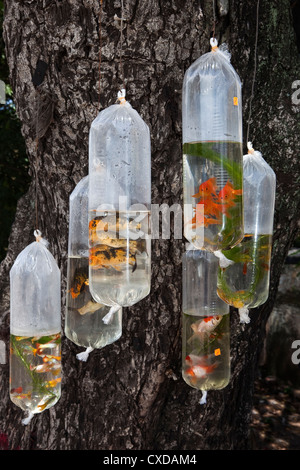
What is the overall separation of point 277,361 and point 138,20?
4.60 meters

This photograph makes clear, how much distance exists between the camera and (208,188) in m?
1.65

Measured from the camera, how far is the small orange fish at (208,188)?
164 centimetres

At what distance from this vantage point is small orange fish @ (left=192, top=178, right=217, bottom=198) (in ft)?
5.37

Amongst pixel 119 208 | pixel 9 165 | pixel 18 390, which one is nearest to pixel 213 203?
pixel 119 208

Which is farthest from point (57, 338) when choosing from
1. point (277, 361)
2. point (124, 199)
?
point (277, 361)

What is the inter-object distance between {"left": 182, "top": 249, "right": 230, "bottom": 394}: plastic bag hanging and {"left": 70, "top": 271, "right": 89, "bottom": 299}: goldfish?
425 mm

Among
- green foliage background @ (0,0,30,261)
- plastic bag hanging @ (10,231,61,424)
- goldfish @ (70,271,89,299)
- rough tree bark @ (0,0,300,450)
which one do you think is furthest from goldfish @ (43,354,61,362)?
green foliage background @ (0,0,30,261)

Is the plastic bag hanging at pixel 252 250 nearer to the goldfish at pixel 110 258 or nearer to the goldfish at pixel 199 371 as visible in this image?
the goldfish at pixel 199 371

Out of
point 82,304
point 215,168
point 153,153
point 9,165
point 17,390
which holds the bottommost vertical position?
point 17,390

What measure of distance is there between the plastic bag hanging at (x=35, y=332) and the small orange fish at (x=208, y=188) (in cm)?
65

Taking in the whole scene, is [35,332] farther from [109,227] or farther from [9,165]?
[9,165]

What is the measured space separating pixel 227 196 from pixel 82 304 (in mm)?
735

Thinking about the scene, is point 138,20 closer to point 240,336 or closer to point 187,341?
point 187,341

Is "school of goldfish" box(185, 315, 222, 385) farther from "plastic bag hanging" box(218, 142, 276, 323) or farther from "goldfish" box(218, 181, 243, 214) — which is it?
"goldfish" box(218, 181, 243, 214)
